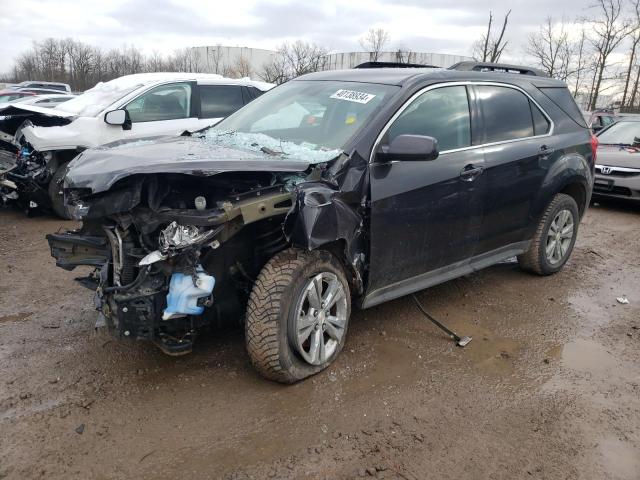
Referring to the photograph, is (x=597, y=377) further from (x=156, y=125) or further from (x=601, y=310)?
(x=156, y=125)

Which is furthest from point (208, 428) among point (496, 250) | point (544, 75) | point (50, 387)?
point (544, 75)

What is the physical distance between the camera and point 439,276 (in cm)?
404

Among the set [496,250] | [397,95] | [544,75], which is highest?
[544,75]

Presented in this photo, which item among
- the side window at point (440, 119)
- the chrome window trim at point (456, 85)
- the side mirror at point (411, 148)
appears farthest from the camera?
the side window at point (440, 119)

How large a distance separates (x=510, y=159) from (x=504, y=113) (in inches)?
16.3

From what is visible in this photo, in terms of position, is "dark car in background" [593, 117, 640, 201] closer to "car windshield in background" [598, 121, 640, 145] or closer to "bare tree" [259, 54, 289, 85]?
"car windshield in background" [598, 121, 640, 145]

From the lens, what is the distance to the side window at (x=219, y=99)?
788cm

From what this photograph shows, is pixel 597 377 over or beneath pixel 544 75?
beneath

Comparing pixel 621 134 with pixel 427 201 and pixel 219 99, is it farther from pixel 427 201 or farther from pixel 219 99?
pixel 427 201

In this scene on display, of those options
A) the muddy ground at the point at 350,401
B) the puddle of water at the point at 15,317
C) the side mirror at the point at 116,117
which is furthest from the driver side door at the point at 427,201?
the side mirror at the point at 116,117

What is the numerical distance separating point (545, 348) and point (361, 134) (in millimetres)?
2065

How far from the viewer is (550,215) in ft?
16.2

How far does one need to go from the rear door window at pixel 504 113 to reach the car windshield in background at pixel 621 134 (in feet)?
20.6

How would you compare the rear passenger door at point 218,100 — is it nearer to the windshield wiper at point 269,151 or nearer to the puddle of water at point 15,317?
the puddle of water at point 15,317
